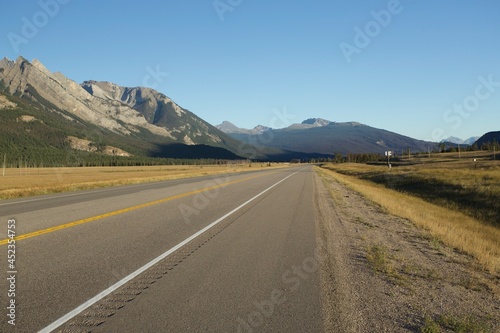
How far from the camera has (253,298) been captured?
18.0 feet

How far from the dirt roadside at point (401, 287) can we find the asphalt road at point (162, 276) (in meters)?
0.41

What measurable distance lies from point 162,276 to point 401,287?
4.01m

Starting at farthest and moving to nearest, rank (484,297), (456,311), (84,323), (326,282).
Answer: (326,282) → (484,297) → (456,311) → (84,323)

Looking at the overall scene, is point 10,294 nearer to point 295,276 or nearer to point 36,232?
point 295,276

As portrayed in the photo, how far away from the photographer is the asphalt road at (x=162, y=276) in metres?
4.71

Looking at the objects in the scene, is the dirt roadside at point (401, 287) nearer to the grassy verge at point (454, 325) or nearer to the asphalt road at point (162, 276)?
the grassy verge at point (454, 325)

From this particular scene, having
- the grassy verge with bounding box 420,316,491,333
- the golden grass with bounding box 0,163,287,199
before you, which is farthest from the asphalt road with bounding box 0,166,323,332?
the golden grass with bounding box 0,163,287,199

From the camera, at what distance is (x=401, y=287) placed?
630 cm

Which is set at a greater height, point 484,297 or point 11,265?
point 11,265

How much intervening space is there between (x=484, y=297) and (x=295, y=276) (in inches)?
118

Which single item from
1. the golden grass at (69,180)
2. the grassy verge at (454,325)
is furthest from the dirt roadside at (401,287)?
the golden grass at (69,180)

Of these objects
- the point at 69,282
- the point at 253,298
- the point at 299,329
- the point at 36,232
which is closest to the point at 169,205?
the point at 36,232

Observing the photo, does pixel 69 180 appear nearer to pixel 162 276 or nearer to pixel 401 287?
pixel 162 276

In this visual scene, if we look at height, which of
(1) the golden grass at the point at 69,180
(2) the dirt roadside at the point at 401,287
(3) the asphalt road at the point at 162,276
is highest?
(1) the golden grass at the point at 69,180
